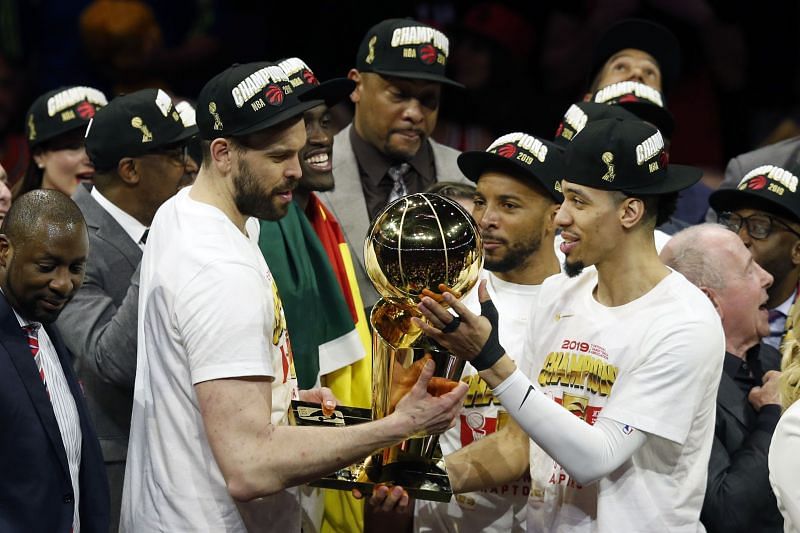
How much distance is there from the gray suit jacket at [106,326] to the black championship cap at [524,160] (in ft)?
3.89

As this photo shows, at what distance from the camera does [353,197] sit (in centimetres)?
490

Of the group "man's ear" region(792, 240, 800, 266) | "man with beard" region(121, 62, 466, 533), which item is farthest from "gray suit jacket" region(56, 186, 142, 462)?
"man's ear" region(792, 240, 800, 266)

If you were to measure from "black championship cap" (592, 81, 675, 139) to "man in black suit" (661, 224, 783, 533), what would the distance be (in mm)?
1000

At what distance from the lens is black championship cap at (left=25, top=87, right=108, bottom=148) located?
4961 millimetres

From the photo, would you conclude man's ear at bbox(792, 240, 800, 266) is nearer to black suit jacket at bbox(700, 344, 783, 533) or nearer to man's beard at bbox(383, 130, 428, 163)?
black suit jacket at bbox(700, 344, 783, 533)

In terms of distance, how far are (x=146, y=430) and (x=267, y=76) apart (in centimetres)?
100

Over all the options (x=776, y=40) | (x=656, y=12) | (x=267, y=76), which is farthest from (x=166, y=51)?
(x=267, y=76)

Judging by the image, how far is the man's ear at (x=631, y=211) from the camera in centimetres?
342

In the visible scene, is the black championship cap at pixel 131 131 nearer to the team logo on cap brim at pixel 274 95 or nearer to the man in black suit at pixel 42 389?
the man in black suit at pixel 42 389

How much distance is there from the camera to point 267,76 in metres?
3.28

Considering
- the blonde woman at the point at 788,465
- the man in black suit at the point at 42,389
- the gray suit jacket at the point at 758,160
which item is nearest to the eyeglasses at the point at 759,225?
the gray suit jacket at the point at 758,160

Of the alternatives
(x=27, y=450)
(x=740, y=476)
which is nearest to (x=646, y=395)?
(x=740, y=476)

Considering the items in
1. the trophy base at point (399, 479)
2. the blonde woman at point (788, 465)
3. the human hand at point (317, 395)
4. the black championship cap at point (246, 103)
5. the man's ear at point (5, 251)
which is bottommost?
the trophy base at point (399, 479)

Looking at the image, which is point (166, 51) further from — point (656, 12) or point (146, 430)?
point (146, 430)
